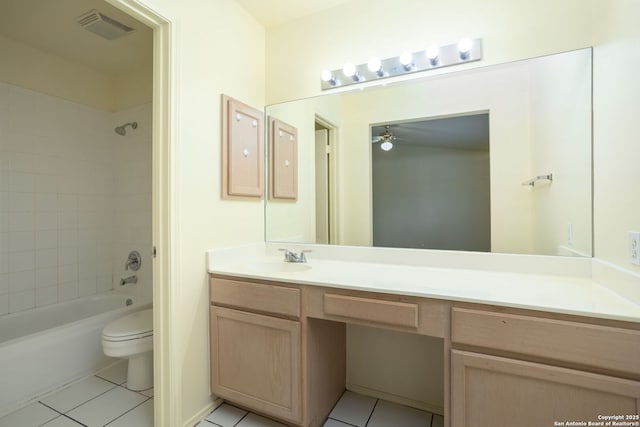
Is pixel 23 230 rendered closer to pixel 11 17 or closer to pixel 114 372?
pixel 114 372

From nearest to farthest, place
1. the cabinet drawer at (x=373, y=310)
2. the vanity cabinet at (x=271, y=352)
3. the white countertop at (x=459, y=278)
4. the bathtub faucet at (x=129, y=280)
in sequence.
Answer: the white countertop at (x=459, y=278) → the cabinet drawer at (x=373, y=310) → the vanity cabinet at (x=271, y=352) → the bathtub faucet at (x=129, y=280)

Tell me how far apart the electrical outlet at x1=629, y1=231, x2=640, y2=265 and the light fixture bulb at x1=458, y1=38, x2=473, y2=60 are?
1093 millimetres

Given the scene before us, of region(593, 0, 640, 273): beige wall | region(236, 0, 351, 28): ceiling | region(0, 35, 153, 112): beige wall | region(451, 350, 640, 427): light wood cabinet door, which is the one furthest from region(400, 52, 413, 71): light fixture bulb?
region(0, 35, 153, 112): beige wall

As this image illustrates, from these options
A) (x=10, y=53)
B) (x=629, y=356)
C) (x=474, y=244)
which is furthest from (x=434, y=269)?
(x=10, y=53)

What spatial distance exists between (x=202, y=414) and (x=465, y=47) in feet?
7.89

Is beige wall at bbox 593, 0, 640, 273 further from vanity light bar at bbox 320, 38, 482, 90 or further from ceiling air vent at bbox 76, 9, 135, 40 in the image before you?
ceiling air vent at bbox 76, 9, 135, 40

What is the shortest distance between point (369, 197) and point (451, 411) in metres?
1.15

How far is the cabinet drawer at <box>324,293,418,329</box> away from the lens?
1106 millimetres

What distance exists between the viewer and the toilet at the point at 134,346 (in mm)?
1654

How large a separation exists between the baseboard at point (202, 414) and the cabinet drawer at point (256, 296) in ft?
1.87

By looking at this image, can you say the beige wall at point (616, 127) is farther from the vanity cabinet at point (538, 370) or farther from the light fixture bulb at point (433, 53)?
the light fixture bulb at point (433, 53)

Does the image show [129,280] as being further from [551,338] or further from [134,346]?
[551,338]

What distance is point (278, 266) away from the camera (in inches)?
69.8

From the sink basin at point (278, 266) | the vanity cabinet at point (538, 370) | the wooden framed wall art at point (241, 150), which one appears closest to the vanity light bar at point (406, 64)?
the wooden framed wall art at point (241, 150)
